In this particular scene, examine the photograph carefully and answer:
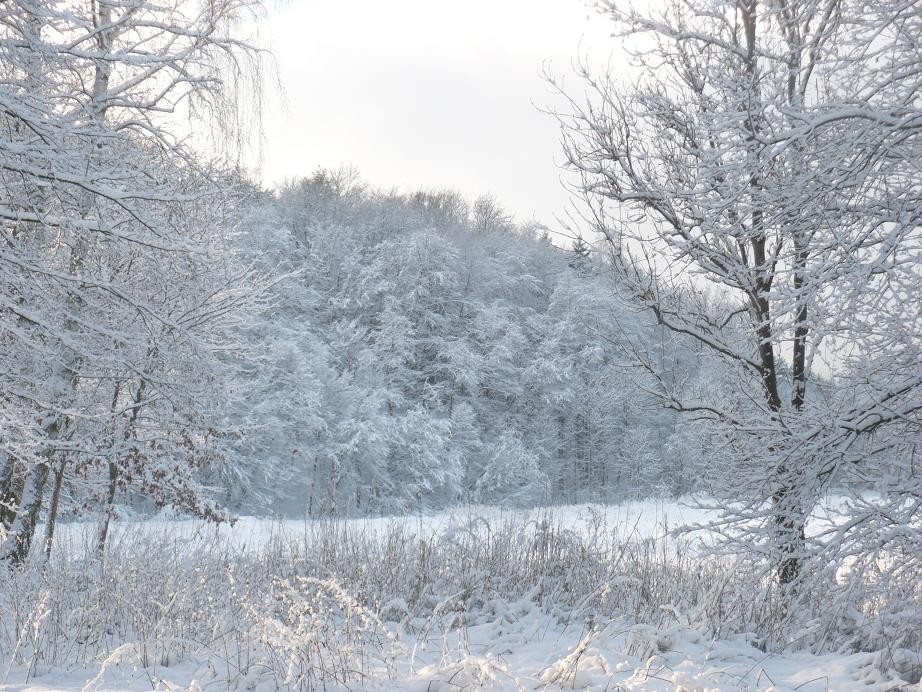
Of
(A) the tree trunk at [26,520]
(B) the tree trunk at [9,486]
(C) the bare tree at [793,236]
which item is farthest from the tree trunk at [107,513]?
(C) the bare tree at [793,236]

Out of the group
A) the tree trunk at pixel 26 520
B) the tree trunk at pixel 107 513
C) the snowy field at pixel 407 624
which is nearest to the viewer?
the snowy field at pixel 407 624

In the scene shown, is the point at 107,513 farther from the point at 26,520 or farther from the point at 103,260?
the point at 103,260

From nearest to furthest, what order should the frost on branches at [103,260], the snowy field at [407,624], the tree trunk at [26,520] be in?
the snowy field at [407,624] → the frost on branches at [103,260] → the tree trunk at [26,520]

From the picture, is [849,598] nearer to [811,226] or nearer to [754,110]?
[811,226]

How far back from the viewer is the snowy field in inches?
129

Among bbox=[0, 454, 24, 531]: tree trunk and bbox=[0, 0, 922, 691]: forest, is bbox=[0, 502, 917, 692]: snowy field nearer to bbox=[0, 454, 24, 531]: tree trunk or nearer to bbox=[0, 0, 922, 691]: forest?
bbox=[0, 0, 922, 691]: forest

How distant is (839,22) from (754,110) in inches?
42.7

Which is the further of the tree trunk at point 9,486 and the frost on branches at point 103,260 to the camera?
the tree trunk at point 9,486

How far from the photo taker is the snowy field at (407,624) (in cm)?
327

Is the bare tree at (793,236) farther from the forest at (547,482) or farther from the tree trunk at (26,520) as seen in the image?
the tree trunk at (26,520)

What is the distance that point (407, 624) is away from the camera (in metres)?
4.75

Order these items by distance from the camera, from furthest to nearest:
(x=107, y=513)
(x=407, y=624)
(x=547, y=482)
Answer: (x=107, y=513)
(x=547, y=482)
(x=407, y=624)

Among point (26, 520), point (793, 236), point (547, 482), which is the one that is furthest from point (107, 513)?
point (793, 236)

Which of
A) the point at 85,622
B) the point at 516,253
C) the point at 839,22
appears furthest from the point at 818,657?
the point at 516,253
